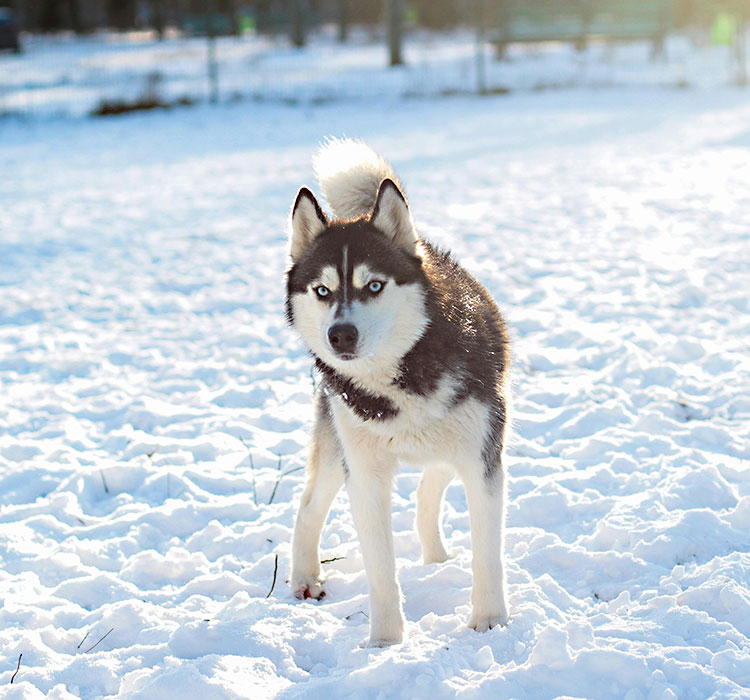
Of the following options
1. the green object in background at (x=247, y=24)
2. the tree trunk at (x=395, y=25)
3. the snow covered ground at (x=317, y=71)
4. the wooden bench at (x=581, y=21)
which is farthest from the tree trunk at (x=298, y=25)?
the tree trunk at (x=395, y=25)

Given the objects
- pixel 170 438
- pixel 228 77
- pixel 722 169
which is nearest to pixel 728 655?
pixel 170 438

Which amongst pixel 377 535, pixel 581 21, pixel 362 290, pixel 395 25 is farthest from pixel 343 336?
pixel 581 21

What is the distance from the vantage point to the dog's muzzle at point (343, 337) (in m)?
2.61

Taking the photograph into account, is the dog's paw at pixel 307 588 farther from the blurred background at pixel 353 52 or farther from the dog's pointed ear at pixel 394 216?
the blurred background at pixel 353 52

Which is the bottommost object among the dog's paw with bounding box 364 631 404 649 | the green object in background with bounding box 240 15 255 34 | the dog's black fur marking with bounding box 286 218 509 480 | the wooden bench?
the dog's paw with bounding box 364 631 404 649

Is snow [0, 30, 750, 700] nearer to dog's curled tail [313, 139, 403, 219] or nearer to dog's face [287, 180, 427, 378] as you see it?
dog's face [287, 180, 427, 378]

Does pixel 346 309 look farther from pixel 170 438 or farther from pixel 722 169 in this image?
pixel 722 169

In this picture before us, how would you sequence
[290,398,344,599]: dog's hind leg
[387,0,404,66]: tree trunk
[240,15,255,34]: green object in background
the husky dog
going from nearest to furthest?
the husky dog
[290,398,344,599]: dog's hind leg
[387,0,404,66]: tree trunk
[240,15,255,34]: green object in background

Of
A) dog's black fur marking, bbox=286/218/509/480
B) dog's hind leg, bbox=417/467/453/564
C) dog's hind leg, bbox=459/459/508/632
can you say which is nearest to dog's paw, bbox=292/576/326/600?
dog's hind leg, bbox=417/467/453/564

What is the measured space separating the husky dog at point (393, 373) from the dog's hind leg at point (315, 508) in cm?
17

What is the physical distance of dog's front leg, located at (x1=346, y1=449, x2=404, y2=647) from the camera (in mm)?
2787

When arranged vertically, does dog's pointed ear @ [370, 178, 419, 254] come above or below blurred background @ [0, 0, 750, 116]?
below

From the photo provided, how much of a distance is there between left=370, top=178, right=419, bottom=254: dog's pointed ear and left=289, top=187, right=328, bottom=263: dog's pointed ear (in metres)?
0.20

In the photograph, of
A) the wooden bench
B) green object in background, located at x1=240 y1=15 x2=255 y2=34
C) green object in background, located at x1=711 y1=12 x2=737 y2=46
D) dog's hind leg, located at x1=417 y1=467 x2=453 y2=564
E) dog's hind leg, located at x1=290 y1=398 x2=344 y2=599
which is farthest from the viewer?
green object in background, located at x1=240 y1=15 x2=255 y2=34
